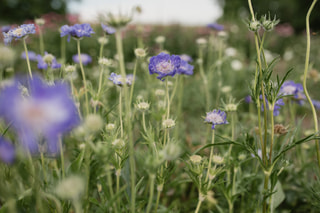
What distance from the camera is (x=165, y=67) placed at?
3.66 feet

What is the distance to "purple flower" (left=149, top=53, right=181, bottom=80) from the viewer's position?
1.11 meters

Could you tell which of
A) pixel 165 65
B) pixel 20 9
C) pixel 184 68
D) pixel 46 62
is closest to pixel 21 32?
pixel 46 62

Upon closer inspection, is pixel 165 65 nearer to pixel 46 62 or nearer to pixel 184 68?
pixel 184 68

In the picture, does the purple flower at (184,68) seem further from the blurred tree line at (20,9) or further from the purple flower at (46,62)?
the blurred tree line at (20,9)

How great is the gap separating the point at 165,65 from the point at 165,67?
0.01 metres

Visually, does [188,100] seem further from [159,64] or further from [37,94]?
[37,94]

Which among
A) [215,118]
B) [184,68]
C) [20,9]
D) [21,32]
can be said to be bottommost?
[215,118]

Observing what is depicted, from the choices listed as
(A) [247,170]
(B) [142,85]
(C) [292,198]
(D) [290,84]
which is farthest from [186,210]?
(B) [142,85]

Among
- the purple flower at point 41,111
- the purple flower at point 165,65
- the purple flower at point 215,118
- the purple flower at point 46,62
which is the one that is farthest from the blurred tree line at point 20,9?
the purple flower at point 41,111

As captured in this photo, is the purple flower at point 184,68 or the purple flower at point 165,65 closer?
the purple flower at point 165,65

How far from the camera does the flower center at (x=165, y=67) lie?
3.65 ft

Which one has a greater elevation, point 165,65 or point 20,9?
point 20,9

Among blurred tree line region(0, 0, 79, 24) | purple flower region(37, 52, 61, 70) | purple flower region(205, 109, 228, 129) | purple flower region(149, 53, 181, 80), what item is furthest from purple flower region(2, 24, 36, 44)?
blurred tree line region(0, 0, 79, 24)

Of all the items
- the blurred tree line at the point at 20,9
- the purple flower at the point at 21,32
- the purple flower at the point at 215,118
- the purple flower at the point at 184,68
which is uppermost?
the blurred tree line at the point at 20,9
